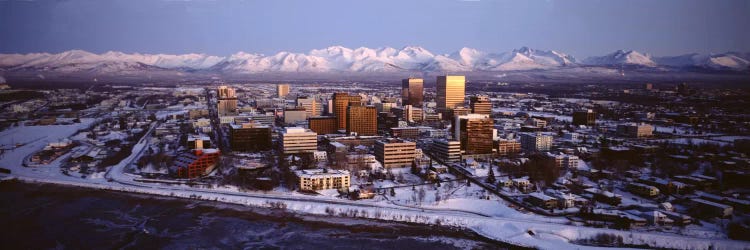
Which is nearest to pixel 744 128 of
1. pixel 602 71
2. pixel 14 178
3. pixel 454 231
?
pixel 454 231

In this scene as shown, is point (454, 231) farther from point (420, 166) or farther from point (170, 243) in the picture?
point (420, 166)

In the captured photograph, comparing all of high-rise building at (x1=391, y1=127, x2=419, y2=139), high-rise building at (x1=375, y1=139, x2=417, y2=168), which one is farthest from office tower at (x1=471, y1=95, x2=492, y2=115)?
high-rise building at (x1=375, y1=139, x2=417, y2=168)

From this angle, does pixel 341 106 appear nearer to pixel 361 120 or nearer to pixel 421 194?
pixel 361 120

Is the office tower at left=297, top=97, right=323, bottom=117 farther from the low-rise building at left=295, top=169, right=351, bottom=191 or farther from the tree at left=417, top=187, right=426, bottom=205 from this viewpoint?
the tree at left=417, top=187, right=426, bottom=205

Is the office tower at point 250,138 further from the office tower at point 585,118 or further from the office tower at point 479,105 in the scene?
the office tower at point 585,118

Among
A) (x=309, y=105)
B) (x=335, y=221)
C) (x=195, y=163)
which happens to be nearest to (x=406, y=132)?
(x=195, y=163)
